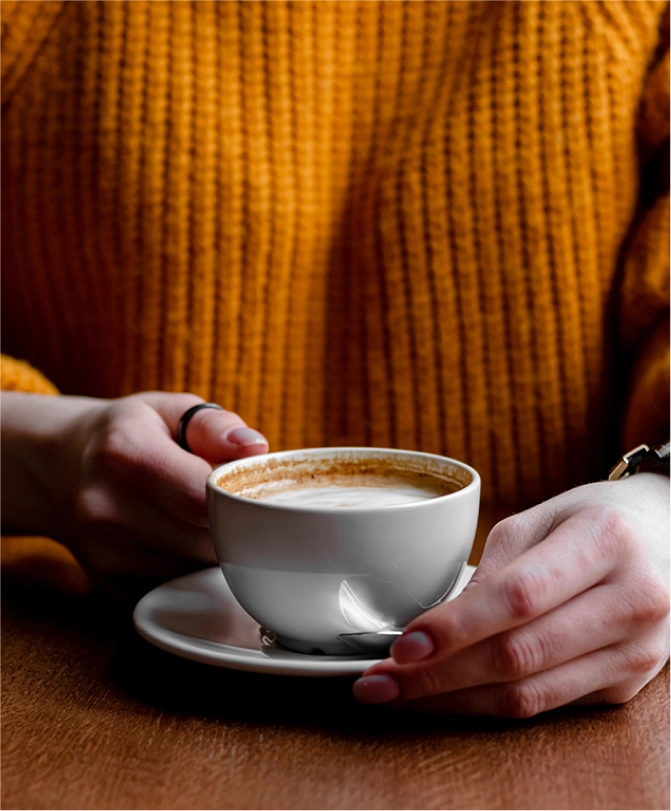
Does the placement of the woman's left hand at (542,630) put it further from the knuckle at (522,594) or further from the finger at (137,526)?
the finger at (137,526)

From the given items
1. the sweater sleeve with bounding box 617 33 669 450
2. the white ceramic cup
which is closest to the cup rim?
the white ceramic cup

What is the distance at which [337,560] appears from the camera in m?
0.41

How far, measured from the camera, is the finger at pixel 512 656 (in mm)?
394

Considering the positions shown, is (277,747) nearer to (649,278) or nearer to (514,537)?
(514,537)

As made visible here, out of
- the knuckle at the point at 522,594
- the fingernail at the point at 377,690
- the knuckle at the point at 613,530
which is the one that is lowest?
the fingernail at the point at 377,690

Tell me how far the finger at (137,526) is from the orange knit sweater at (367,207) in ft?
0.89

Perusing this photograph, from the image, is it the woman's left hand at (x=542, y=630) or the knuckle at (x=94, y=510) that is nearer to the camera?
the woman's left hand at (x=542, y=630)

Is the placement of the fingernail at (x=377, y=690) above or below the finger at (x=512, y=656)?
below

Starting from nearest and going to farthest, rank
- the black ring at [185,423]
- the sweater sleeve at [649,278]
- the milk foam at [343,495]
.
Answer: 1. the milk foam at [343,495]
2. the black ring at [185,423]
3. the sweater sleeve at [649,278]

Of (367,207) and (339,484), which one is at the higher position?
(367,207)

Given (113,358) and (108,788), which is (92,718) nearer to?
(108,788)

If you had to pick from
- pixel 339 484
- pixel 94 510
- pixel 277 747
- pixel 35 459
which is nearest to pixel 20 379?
pixel 35 459

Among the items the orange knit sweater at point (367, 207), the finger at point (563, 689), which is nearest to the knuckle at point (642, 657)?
the finger at point (563, 689)

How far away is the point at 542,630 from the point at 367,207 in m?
0.51
